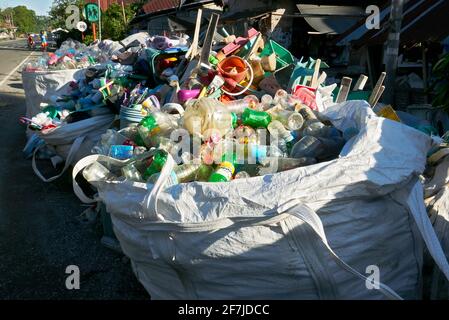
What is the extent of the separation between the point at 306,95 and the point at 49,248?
223 centimetres

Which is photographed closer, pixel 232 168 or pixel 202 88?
pixel 232 168

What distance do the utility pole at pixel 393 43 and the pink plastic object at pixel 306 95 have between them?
4.56 feet

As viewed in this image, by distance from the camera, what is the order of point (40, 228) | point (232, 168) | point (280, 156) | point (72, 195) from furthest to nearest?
point (72, 195) < point (40, 228) < point (280, 156) < point (232, 168)

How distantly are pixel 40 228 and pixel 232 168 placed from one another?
6.16 ft

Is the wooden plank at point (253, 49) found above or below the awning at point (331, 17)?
below

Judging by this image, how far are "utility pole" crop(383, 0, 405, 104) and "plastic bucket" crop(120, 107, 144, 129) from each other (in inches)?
105

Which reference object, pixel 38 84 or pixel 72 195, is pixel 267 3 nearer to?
pixel 38 84

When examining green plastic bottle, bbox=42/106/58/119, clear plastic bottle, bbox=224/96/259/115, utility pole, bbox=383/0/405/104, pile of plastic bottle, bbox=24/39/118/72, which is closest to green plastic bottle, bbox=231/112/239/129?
clear plastic bottle, bbox=224/96/259/115

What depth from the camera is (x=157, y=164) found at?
2186mm

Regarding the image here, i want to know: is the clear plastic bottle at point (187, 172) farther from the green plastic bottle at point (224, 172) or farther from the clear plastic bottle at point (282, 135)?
the clear plastic bottle at point (282, 135)

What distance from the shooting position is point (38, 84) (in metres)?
6.18

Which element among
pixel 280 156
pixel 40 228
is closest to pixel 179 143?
pixel 280 156

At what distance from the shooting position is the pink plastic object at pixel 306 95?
317 cm

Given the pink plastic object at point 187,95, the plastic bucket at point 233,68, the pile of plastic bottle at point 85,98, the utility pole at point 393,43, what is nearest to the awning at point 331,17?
the utility pole at point 393,43
